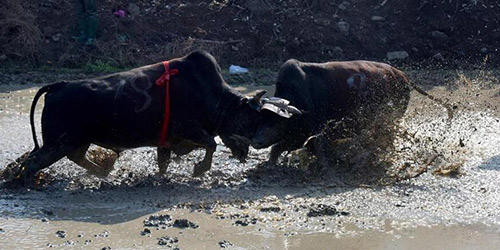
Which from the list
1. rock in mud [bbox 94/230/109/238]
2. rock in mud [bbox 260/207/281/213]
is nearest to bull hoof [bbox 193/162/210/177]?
rock in mud [bbox 260/207/281/213]

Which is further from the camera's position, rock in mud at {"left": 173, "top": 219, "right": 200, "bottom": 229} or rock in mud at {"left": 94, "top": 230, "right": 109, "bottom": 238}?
rock in mud at {"left": 173, "top": 219, "right": 200, "bottom": 229}

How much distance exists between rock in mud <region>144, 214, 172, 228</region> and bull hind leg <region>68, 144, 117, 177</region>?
1171 millimetres

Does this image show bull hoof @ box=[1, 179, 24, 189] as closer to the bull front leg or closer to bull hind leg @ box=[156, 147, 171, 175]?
bull hind leg @ box=[156, 147, 171, 175]

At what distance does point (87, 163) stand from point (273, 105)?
1594 mm

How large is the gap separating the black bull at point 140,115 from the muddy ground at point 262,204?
27 centimetres

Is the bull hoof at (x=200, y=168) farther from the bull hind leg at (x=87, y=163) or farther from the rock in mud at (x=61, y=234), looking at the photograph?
the rock in mud at (x=61, y=234)

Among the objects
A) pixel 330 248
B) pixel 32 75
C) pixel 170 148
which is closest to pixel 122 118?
pixel 170 148

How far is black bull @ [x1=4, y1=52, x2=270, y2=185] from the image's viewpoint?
6.96m

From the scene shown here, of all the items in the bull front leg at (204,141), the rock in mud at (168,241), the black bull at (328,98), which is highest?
the black bull at (328,98)

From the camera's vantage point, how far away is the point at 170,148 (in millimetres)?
7520

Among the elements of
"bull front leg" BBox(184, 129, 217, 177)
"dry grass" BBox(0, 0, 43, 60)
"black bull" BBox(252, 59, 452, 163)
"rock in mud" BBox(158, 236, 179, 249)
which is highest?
"black bull" BBox(252, 59, 452, 163)

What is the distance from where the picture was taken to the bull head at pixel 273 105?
24.2 ft

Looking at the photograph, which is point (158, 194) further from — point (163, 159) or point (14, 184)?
point (14, 184)

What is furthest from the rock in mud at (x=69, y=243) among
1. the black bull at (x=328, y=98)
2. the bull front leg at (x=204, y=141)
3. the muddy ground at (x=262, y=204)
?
the black bull at (x=328, y=98)
